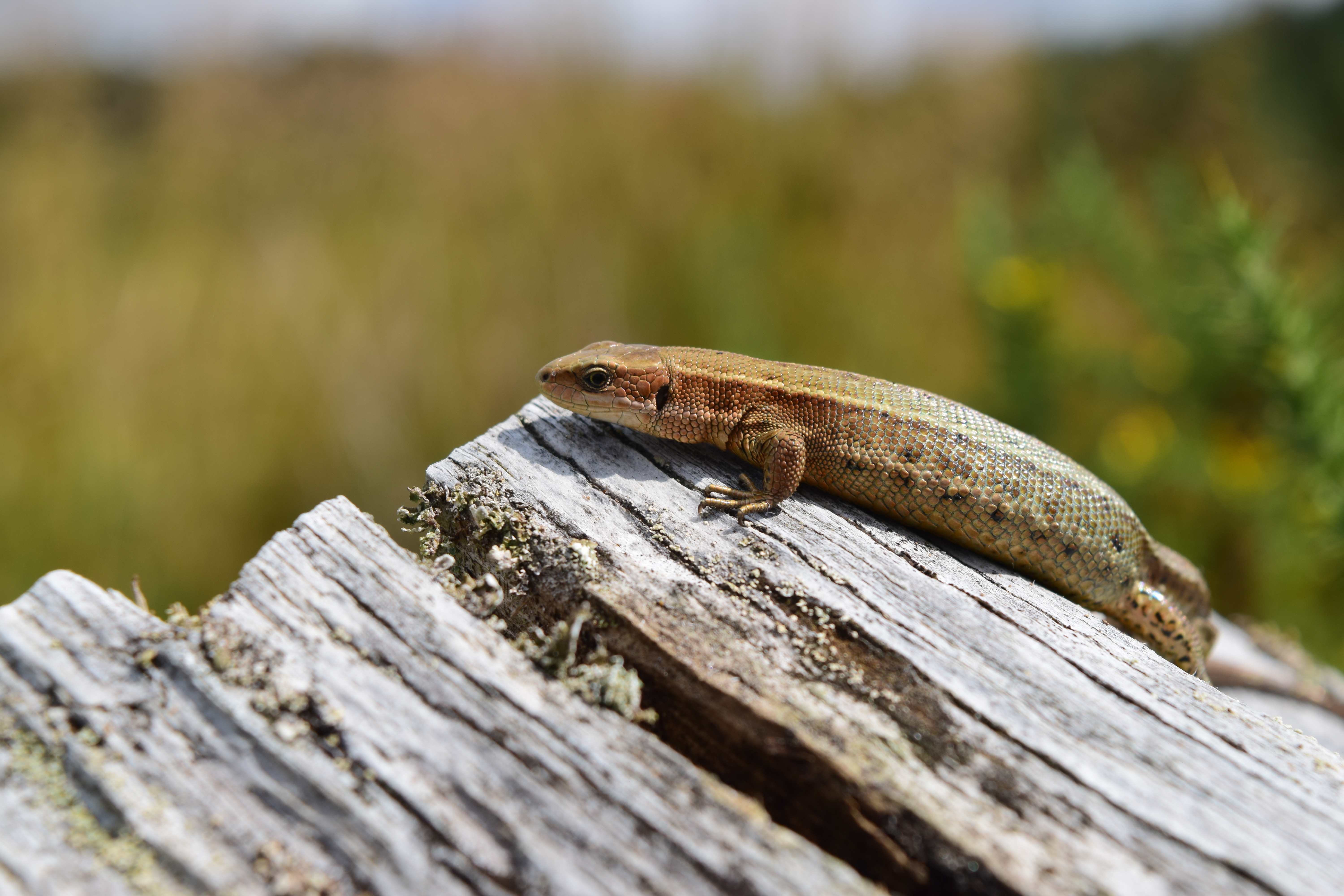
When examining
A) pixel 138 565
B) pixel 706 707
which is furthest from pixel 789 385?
pixel 138 565

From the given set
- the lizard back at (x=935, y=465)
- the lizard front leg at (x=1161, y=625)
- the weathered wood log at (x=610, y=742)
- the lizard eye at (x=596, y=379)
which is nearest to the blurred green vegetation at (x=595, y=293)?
the lizard front leg at (x=1161, y=625)

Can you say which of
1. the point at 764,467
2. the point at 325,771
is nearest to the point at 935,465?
the point at 764,467

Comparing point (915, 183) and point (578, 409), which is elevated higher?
point (915, 183)

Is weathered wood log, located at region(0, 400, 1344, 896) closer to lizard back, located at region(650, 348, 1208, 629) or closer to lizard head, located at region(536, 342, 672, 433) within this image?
lizard back, located at region(650, 348, 1208, 629)

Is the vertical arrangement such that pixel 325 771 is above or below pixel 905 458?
below

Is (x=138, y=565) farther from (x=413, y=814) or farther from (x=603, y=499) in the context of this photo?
(x=413, y=814)

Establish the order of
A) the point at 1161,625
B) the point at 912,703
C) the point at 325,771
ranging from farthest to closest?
the point at 1161,625 → the point at 912,703 → the point at 325,771

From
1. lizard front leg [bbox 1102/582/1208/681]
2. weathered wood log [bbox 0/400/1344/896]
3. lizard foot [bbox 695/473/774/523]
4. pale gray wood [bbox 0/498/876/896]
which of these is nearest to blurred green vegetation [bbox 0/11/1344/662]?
lizard front leg [bbox 1102/582/1208/681]

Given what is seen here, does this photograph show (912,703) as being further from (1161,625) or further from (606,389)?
(1161,625)
